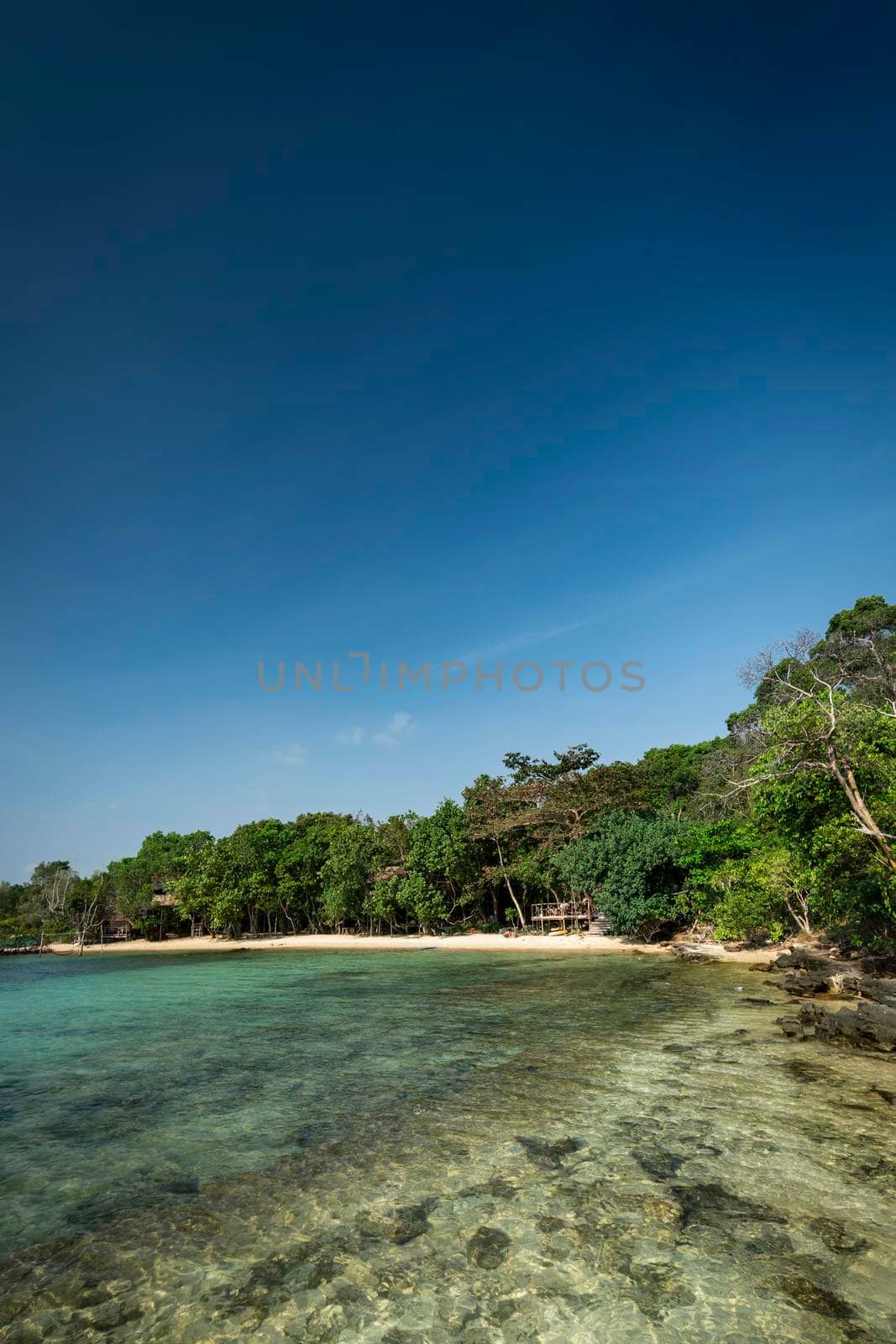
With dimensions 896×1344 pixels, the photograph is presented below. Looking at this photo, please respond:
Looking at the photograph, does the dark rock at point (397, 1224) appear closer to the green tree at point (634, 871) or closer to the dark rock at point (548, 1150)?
the dark rock at point (548, 1150)

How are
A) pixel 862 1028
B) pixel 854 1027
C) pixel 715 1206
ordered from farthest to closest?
1. pixel 854 1027
2. pixel 862 1028
3. pixel 715 1206

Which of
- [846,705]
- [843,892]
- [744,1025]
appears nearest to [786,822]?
[843,892]

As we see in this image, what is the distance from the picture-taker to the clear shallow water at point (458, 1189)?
419 cm

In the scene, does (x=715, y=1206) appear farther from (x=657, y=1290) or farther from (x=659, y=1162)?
(x=657, y=1290)

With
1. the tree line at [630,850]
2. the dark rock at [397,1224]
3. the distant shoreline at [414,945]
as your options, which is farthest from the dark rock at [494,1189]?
the distant shoreline at [414,945]

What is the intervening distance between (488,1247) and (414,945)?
36.4 meters

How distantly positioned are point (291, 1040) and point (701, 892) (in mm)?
21339

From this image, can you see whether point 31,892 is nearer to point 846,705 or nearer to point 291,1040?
point 291,1040

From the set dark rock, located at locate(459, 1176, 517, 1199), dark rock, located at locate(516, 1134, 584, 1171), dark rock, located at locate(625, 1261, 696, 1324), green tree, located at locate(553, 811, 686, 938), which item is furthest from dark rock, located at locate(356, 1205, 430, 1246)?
green tree, located at locate(553, 811, 686, 938)

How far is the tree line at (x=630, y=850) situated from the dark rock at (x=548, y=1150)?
630cm

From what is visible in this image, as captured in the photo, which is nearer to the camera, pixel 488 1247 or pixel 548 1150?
pixel 488 1247

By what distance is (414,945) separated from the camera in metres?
39.1

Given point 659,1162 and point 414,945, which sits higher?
point 659,1162

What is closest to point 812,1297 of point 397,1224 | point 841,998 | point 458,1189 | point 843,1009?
point 458,1189
